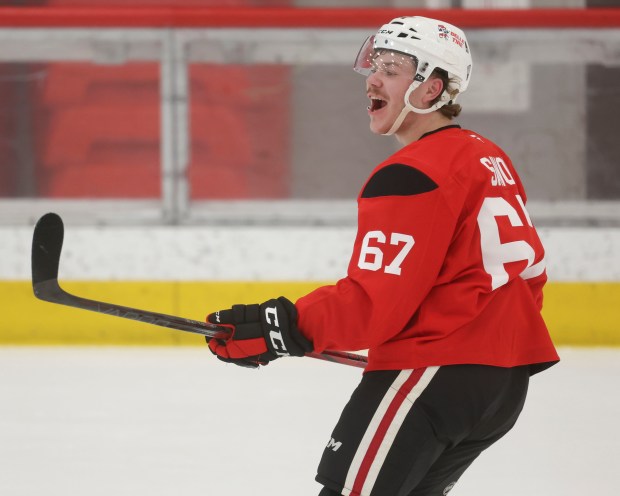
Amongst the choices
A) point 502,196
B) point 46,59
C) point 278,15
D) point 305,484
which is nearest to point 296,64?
point 278,15

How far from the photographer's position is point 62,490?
2498 mm

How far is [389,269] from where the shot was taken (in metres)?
1.39

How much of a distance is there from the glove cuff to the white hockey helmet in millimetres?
355

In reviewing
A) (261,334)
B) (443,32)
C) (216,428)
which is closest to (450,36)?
(443,32)

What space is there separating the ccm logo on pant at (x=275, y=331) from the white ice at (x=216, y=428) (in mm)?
1124

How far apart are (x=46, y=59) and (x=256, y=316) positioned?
368 centimetres

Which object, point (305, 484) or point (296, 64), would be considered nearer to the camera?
point (305, 484)

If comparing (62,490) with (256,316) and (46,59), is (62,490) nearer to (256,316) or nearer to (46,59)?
(256,316)

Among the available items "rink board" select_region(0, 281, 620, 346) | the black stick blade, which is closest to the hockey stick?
the black stick blade

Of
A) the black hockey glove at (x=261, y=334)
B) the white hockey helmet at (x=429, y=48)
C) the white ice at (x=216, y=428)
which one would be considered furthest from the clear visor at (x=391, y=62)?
the white ice at (x=216, y=428)

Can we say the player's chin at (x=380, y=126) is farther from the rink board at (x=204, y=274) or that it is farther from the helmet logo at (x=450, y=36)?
the rink board at (x=204, y=274)

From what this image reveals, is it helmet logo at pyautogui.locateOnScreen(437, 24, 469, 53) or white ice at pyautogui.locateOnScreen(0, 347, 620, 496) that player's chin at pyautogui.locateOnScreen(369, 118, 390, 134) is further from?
white ice at pyautogui.locateOnScreen(0, 347, 620, 496)

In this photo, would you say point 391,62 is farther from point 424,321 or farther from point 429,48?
point 424,321

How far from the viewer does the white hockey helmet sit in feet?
5.24
